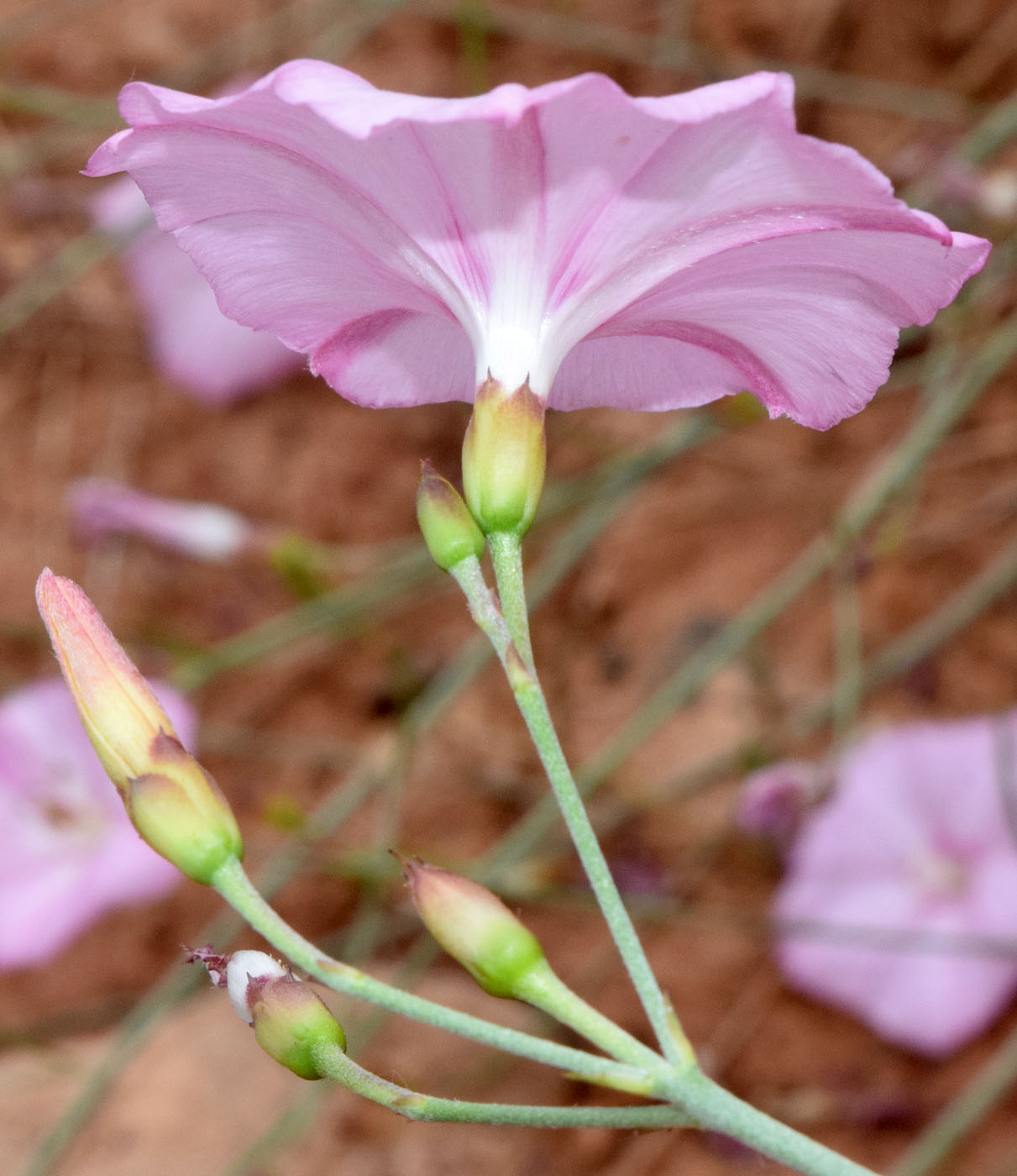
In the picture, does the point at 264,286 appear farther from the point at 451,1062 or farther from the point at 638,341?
the point at 451,1062

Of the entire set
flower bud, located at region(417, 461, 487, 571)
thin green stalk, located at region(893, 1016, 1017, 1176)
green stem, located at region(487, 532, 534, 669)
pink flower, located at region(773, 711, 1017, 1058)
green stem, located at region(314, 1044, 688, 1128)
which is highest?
flower bud, located at region(417, 461, 487, 571)

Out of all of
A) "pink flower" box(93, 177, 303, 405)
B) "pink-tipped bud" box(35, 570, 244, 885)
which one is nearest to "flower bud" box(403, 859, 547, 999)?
"pink-tipped bud" box(35, 570, 244, 885)

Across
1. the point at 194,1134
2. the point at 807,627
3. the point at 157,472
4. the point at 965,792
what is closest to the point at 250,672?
the point at 157,472

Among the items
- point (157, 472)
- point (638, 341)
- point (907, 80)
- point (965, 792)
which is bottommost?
point (965, 792)

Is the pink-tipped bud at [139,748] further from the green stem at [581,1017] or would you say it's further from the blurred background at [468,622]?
the blurred background at [468,622]

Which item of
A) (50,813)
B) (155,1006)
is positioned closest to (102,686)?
(155,1006)

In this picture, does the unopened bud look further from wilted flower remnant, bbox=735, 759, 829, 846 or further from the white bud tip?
wilted flower remnant, bbox=735, 759, 829, 846

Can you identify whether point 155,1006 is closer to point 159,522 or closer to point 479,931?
point 159,522
